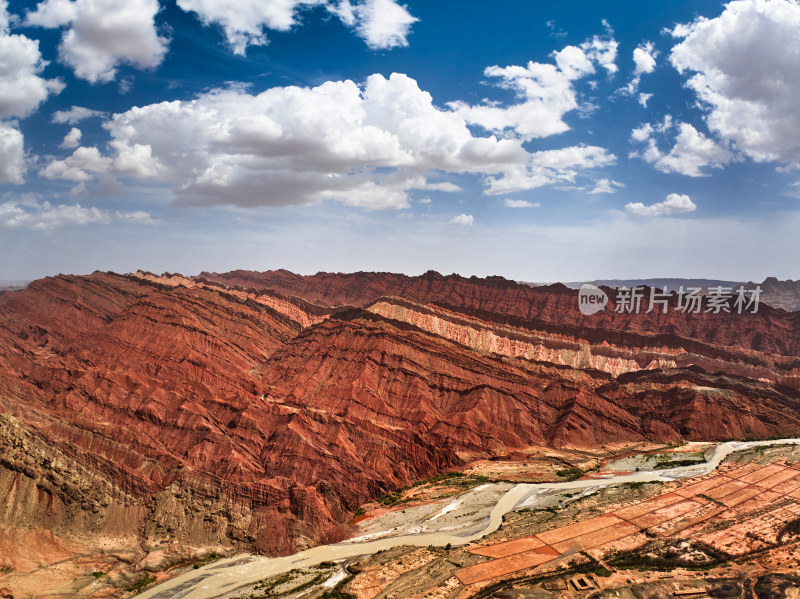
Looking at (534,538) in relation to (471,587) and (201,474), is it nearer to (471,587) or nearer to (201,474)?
(471,587)

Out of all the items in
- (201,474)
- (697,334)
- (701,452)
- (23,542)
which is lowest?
(23,542)

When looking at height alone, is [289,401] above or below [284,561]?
above

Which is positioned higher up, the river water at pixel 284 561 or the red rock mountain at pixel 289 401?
the red rock mountain at pixel 289 401

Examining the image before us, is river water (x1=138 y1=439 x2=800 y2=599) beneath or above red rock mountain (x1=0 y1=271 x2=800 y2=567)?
Answer: beneath

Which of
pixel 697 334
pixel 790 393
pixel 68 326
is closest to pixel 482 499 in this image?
pixel 790 393

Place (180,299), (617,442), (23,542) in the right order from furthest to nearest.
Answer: (180,299)
(617,442)
(23,542)

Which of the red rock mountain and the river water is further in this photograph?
the red rock mountain

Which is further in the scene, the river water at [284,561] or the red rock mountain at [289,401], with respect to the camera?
the red rock mountain at [289,401]

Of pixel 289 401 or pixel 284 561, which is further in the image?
pixel 289 401
